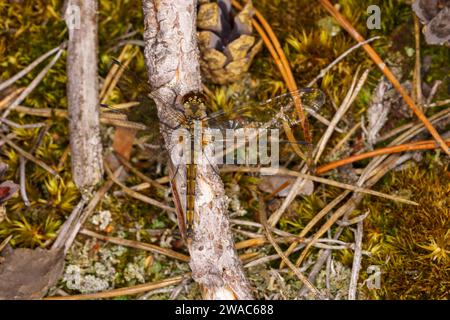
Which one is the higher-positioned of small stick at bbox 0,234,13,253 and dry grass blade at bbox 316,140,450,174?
dry grass blade at bbox 316,140,450,174

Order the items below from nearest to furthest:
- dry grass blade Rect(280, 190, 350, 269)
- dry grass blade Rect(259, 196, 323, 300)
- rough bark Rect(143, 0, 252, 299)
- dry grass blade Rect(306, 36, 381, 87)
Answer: rough bark Rect(143, 0, 252, 299)
dry grass blade Rect(259, 196, 323, 300)
dry grass blade Rect(280, 190, 350, 269)
dry grass blade Rect(306, 36, 381, 87)

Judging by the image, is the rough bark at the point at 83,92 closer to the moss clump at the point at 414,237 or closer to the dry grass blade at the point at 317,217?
the dry grass blade at the point at 317,217

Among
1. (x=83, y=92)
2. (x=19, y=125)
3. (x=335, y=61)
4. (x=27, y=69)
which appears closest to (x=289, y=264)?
(x=335, y=61)

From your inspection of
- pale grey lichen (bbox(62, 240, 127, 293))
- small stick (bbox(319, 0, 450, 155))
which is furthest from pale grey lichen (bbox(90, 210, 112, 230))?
small stick (bbox(319, 0, 450, 155))

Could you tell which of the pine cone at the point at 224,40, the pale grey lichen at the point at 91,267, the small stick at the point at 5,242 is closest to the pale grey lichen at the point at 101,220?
the pale grey lichen at the point at 91,267

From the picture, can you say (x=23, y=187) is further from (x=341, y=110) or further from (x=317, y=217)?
(x=341, y=110)

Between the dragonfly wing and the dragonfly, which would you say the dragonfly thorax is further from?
the dragonfly wing
